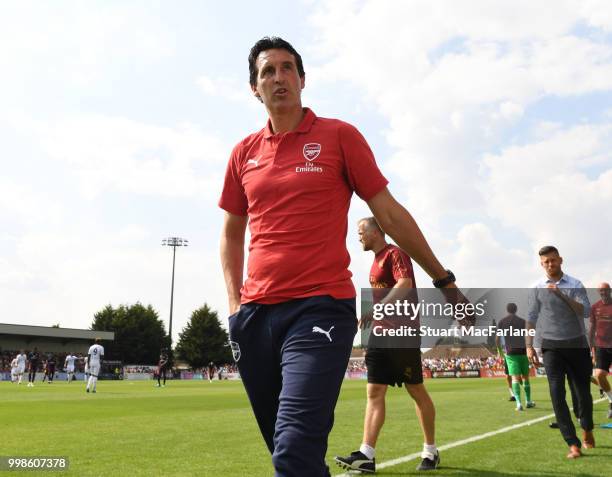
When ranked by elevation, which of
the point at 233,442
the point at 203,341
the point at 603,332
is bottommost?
the point at 233,442

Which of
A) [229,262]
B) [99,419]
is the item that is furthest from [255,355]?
[99,419]

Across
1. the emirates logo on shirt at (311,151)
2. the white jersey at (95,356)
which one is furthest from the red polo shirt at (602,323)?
the white jersey at (95,356)

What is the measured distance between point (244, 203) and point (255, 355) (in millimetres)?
890

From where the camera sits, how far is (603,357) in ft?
40.6

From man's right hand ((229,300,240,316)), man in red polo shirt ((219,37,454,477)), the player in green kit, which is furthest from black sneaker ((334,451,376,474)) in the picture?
the player in green kit

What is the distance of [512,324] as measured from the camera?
15273 millimetres

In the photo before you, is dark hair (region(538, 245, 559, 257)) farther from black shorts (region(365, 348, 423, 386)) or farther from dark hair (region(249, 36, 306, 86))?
dark hair (region(249, 36, 306, 86))

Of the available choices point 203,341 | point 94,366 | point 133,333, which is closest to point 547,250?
point 94,366

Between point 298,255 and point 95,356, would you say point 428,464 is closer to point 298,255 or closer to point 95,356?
point 298,255

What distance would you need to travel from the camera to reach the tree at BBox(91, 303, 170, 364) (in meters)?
88.0

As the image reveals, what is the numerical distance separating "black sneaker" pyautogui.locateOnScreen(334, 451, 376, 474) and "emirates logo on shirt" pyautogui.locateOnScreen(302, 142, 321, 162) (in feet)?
12.7

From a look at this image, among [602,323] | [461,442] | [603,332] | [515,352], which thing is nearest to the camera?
[461,442]

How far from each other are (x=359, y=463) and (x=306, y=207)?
3792 millimetres

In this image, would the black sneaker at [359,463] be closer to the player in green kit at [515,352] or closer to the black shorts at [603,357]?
the black shorts at [603,357]
